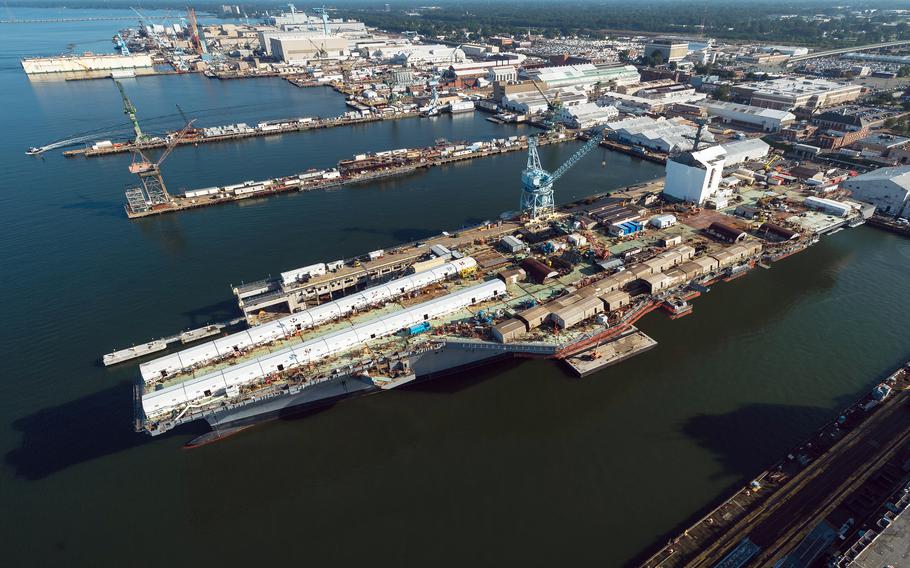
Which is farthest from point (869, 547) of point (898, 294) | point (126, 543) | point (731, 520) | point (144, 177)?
point (144, 177)

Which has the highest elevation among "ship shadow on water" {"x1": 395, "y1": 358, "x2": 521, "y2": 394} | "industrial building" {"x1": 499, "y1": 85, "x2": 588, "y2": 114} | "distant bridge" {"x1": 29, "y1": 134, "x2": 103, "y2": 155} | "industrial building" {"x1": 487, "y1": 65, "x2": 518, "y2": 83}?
"industrial building" {"x1": 487, "y1": 65, "x2": 518, "y2": 83}

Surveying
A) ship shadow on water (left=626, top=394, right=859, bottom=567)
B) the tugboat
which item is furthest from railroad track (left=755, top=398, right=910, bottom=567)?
the tugboat

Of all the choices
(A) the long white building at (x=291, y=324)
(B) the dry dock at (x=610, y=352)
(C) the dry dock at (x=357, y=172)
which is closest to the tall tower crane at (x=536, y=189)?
(A) the long white building at (x=291, y=324)

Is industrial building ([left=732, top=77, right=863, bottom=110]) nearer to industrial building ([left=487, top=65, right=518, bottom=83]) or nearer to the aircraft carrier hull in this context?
industrial building ([left=487, top=65, right=518, bottom=83])

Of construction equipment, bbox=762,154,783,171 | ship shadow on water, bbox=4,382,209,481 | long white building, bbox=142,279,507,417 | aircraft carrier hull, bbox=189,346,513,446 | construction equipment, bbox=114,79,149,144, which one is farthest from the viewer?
construction equipment, bbox=114,79,149,144

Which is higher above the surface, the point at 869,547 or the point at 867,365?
the point at 869,547

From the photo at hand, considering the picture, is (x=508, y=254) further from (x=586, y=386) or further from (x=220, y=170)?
(x=220, y=170)

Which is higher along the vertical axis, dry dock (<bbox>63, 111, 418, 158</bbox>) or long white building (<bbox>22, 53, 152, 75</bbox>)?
long white building (<bbox>22, 53, 152, 75</bbox>)
